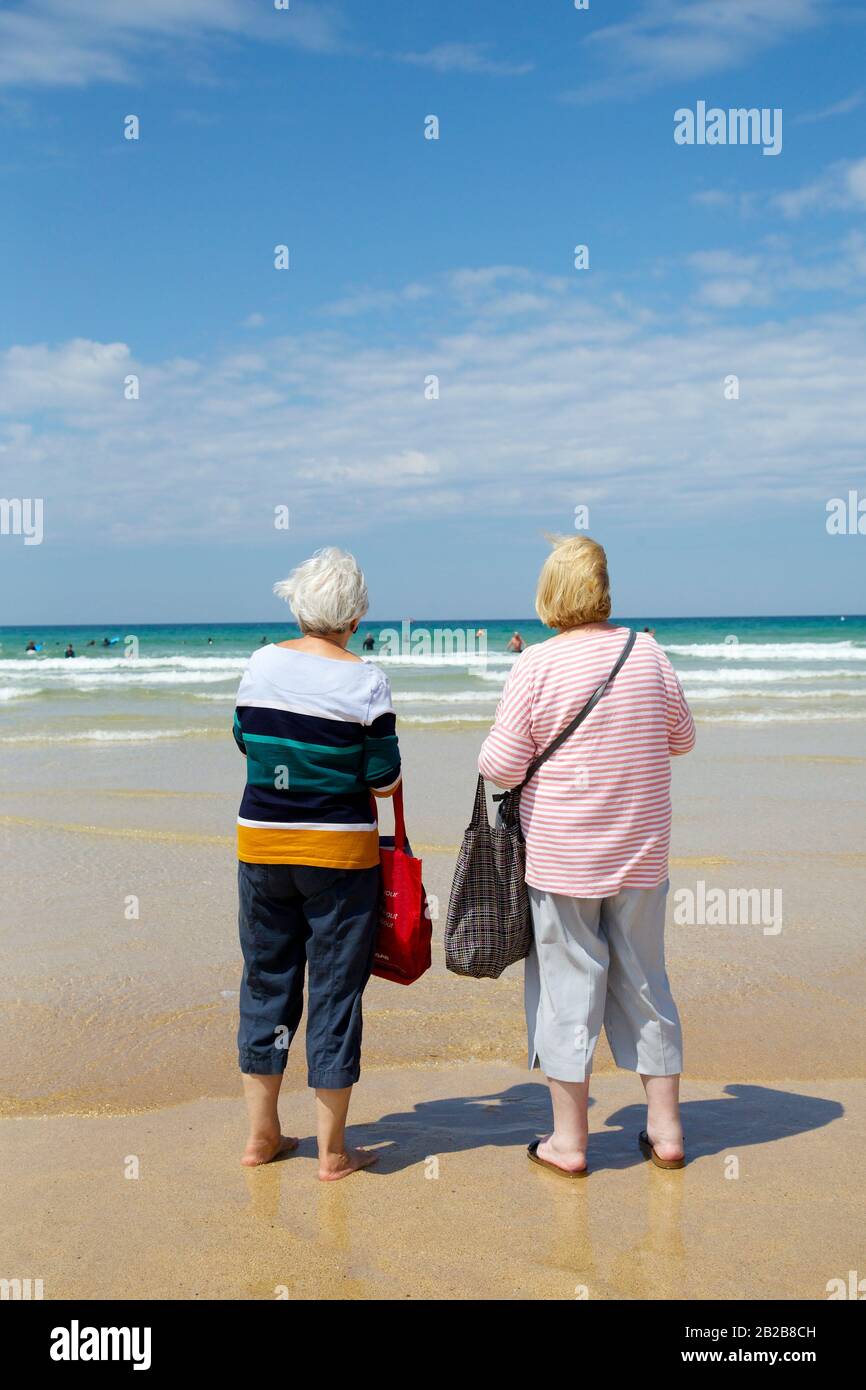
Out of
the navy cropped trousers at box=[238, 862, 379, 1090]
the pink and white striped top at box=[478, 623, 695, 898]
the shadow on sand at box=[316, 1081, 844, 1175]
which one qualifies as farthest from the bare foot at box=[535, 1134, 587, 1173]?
the pink and white striped top at box=[478, 623, 695, 898]

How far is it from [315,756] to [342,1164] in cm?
128

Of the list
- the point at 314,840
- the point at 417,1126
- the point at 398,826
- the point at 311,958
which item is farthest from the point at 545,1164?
the point at 314,840

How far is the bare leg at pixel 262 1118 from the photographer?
11.0ft

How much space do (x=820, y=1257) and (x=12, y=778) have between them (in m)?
10.4

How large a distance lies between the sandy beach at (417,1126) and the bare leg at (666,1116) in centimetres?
10

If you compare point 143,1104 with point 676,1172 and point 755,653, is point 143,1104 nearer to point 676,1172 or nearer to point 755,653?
point 676,1172

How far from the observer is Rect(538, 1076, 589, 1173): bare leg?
3.33 meters

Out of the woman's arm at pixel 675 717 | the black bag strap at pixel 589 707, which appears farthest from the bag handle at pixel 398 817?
the woman's arm at pixel 675 717

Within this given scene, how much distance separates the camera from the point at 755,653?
47281 millimetres

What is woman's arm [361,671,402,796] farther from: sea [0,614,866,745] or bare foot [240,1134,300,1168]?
sea [0,614,866,745]

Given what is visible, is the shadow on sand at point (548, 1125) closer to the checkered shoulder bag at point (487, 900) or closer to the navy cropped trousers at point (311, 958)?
the navy cropped trousers at point (311, 958)

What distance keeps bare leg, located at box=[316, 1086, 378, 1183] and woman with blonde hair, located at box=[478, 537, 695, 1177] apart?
0.62 meters

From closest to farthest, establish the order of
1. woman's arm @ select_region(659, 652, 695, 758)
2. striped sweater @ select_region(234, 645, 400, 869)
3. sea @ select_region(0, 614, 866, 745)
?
striped sweater @ select_region(234, 645, 400, 869)
woman's arm @ select_region(659, 652, 695, 758)
sea @ select_region(0, 614, 866, 745)

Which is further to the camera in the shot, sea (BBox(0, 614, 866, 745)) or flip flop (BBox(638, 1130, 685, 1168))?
sea (BBox(0, 614, 866, 745))
